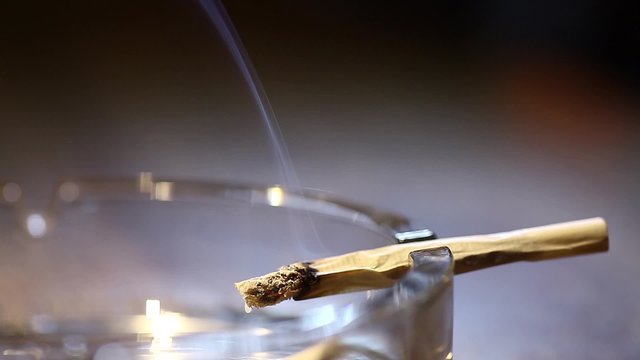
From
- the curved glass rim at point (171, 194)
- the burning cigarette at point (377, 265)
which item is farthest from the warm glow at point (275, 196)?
the burning cigarette at point (377, 265)

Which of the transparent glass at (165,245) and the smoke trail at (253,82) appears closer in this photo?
the transparent glass at (165,245)

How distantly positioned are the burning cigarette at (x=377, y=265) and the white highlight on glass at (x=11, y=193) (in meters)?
0.20

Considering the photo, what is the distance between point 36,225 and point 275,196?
0.14 meters

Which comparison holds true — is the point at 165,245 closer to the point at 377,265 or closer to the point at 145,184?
the point at 145,184

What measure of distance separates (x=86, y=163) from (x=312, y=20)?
171mm

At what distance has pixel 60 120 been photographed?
0.52 metres

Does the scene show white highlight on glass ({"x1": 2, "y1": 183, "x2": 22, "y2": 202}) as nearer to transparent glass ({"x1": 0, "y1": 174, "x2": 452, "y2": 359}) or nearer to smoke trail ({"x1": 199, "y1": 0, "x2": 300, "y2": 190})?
transparent glass ({"x1": 0, "y1": 174, "x2": 452, "y2": 359})

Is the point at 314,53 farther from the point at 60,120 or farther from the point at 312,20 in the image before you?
the point at 60,120

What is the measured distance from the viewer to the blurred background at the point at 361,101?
50 centimetres

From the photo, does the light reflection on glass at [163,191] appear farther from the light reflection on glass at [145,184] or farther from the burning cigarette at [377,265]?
the burning cigarette at [377,265]

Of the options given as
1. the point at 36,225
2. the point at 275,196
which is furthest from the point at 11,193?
the point at 275,196

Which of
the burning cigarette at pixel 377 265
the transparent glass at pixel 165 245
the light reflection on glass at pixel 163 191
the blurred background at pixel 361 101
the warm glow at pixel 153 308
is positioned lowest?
the burning cigarette at pixel 377 265

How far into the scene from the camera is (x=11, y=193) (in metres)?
0.45

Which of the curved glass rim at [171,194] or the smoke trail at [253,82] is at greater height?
the smoke trail at [253,82]
